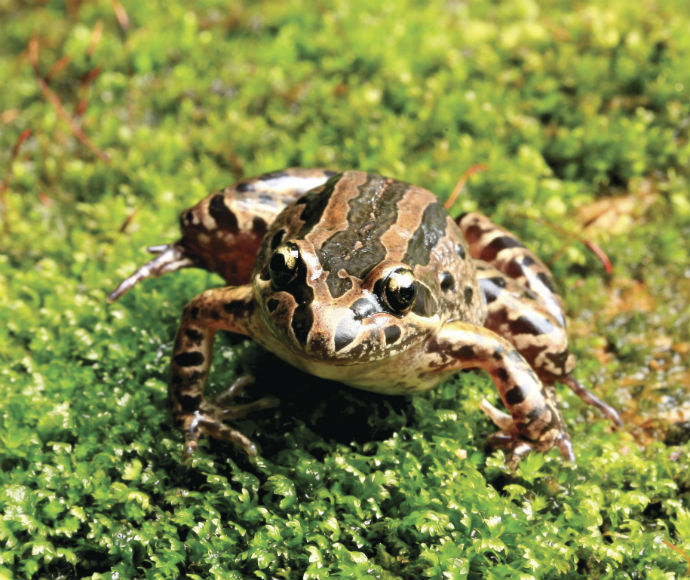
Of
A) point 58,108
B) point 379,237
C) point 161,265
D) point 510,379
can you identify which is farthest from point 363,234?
point 58,108

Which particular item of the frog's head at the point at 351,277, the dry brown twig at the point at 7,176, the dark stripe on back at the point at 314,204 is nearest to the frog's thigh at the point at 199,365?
the frog's head at the point at 351,277

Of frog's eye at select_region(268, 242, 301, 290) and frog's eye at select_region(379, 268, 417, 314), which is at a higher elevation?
frog's eye at select_region(268, 242, 301, 290)

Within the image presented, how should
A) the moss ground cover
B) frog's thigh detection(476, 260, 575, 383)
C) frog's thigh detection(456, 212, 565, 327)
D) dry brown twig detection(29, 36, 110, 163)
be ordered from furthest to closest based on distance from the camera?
dry brown twig detection(29, 36, 110, 163) < frog's thigh detection(456, 212, 565, 327) < frog's thigh detection(476, 260, 575, 383) < the moss ground cover

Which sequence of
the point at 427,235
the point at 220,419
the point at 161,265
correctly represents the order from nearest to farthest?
the point at 427,235 < the point at 220,419 < the point at 161,265

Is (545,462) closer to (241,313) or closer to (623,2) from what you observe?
(241,313)

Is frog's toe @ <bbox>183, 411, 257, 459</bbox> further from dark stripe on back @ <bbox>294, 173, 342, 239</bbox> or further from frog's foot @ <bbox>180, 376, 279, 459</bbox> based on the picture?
dark stripe on back @ <bbox>294, 173, 342, 239</bbox>

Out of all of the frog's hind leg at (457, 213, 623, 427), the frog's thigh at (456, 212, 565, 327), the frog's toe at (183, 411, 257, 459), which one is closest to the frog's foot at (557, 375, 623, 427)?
the frog's hind leg at (457, 213, 623, 427)

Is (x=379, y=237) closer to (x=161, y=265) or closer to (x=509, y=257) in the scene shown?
(x=509, y=257)
